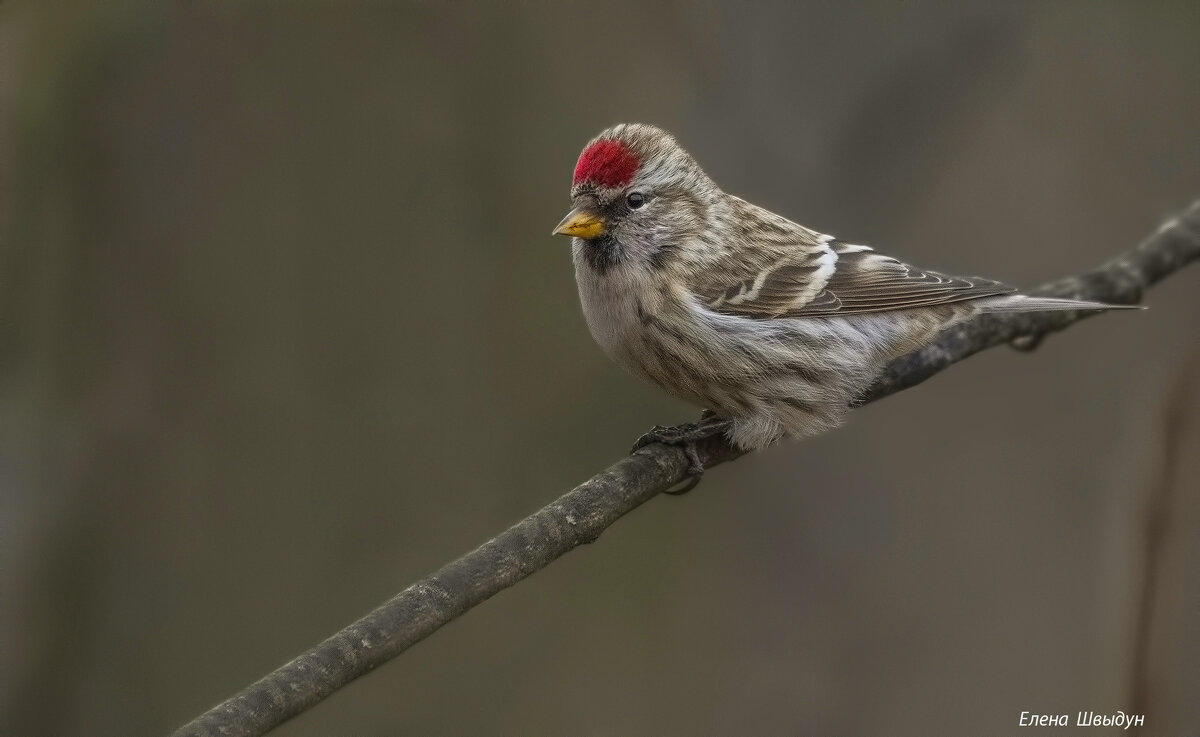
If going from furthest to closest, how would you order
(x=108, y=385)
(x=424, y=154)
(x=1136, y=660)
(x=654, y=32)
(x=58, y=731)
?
1. (x=654, y=32)
2. (x=424, y=154)
3. (x=108, y=385)
4. (x=58, y=731)
5. (x=1136, y=660)

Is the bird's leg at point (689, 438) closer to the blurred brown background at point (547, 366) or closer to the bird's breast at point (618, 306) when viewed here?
the bird's breast at point (618, 306)

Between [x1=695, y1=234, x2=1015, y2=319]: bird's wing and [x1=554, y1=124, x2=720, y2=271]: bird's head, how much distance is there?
207mm

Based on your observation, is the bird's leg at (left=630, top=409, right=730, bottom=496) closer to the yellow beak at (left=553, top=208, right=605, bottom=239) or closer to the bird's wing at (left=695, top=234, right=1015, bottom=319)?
the bird's wing at (left=695, top=234, right=1015, bottom=319)

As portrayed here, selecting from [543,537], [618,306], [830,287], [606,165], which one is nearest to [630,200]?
[606,165]

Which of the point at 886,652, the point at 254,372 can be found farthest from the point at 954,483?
the point at 254,372

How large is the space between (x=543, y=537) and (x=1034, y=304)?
197 cm

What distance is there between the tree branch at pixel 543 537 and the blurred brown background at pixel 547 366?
1.28m

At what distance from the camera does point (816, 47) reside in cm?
585

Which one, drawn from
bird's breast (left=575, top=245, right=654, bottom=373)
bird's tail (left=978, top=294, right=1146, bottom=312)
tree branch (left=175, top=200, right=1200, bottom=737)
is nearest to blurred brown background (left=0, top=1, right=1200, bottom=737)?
tree branch (left=175, top=200, right=1200, bottom=737)

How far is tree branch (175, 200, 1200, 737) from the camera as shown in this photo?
211cm

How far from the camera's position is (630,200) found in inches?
145

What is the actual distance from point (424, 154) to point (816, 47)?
209cm

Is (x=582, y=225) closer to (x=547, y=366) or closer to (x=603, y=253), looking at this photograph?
(x=603, y=253)

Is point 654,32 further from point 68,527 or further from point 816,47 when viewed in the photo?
point 68,527
